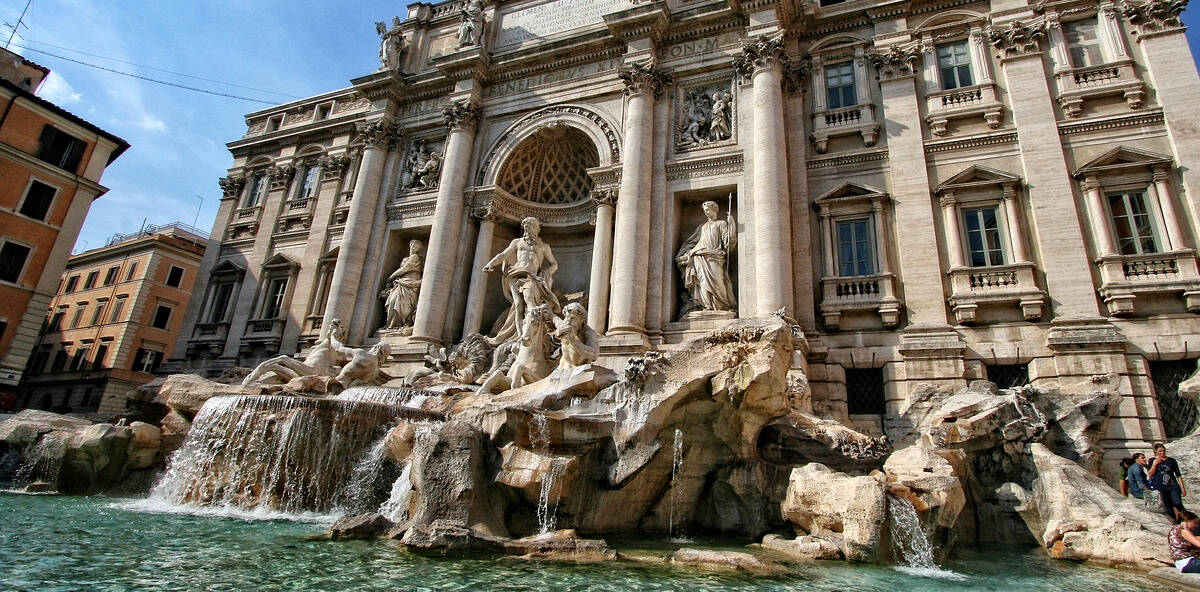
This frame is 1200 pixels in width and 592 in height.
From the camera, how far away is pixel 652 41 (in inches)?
719

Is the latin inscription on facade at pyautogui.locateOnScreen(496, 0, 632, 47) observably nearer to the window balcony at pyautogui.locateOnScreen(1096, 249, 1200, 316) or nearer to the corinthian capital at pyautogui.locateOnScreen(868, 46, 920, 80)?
the corinthian capital at pyautogui.locateOnScreen(868, 46, 920, 80)

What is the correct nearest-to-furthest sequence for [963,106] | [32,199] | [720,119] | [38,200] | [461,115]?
[963,106], [720,119], [461,115], [32,199], [38,200]

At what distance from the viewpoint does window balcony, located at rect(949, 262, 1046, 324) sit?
13281 millimetres

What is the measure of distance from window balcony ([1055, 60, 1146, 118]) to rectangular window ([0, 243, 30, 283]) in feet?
110

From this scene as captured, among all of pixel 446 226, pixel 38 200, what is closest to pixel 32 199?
pixel 38 200

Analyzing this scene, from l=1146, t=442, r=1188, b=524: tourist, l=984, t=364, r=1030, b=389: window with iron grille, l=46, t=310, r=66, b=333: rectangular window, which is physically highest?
l=46, t=310, r=66, b=333: rectangular window

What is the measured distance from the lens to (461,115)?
20.4 m

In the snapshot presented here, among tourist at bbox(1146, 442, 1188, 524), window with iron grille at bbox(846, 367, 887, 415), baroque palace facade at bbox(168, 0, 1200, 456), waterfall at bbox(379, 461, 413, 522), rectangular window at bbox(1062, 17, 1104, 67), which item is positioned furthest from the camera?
rectangular window at bbox(1062, 17, 1104, 67)

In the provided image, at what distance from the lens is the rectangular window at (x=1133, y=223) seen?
13344mm

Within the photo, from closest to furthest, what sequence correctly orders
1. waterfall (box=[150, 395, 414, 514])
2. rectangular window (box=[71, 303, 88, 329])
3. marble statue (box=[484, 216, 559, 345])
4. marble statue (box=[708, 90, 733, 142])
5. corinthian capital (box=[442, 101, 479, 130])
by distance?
waterfall (box=[150, 395, 414, 514]), marble statue (box=[484, 216, 559, 345]), marble statue (box=[708, 90, 733, 142]), corinthian capital (box=[442, 101, 479, 130]), rectangular window (box=[71, 303, 88, 329])

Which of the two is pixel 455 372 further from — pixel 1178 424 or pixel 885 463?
pixel 1178 424

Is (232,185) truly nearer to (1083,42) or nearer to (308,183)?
(308,183)

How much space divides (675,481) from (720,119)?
38.3 ft

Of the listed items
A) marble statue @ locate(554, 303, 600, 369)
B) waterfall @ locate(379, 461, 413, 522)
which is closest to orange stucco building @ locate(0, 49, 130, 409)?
waterfall @ locate(379, 461, 413, 522)
